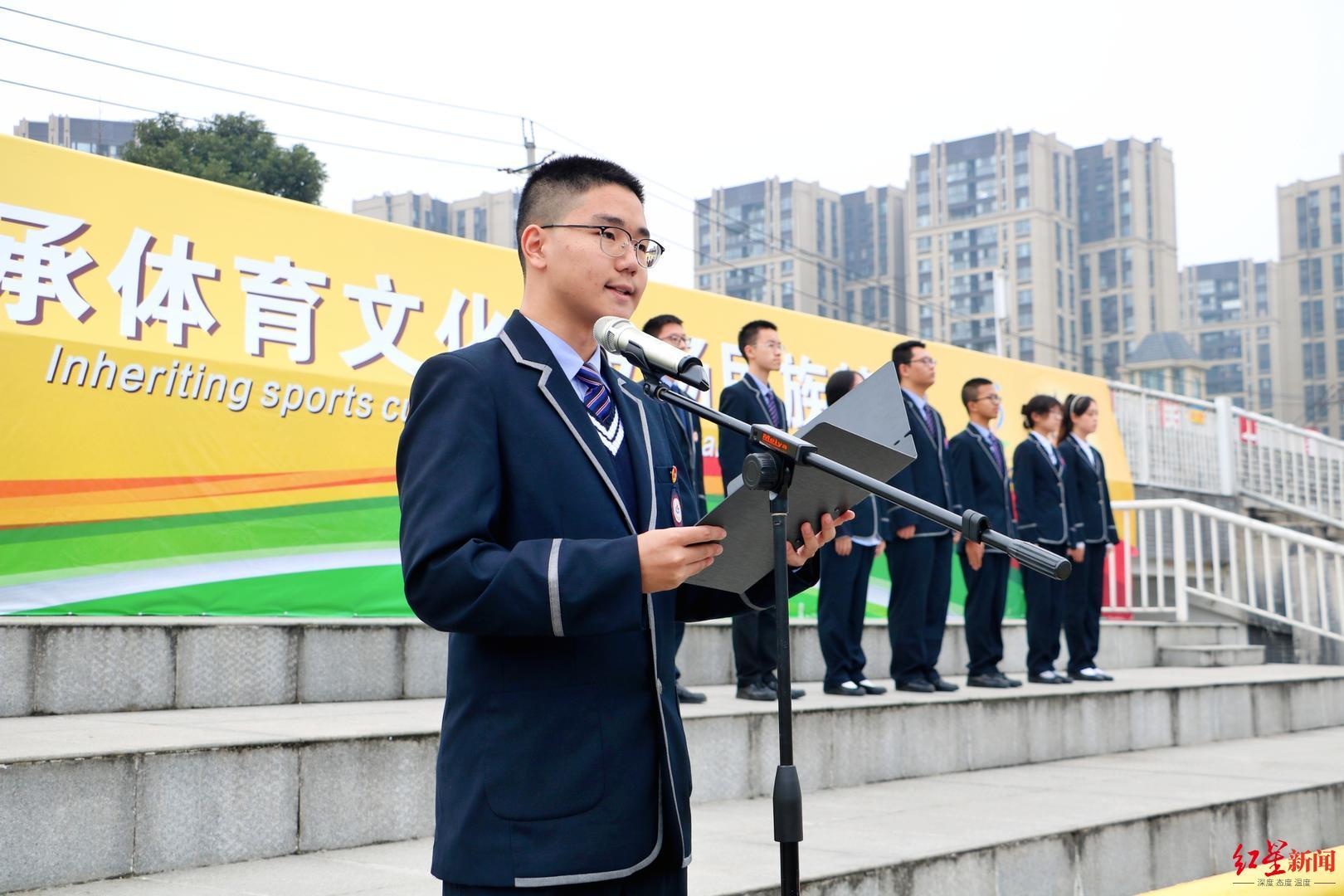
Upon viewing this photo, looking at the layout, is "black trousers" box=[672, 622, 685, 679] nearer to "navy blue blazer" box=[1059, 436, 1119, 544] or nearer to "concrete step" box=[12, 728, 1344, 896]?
"concrete step" box=[12, 728, 1344, 896]

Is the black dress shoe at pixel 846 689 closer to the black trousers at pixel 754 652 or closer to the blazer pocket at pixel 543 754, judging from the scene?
the black trousers at pixel 754 652

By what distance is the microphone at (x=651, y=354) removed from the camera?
152 cm

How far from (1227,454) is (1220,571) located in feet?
12.0

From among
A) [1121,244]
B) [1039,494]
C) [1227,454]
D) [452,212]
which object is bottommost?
[1039,494]

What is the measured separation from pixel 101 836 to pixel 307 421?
8.86ft

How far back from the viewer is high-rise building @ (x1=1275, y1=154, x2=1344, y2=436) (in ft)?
251

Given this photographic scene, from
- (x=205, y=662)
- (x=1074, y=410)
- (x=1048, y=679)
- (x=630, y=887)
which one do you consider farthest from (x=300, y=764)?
(x=1074, y=410)

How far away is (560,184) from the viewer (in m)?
1.71

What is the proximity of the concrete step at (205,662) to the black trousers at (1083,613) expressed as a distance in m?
3.84

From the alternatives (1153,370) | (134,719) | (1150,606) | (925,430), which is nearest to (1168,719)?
(925,430)

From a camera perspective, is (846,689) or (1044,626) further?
(1044,626)

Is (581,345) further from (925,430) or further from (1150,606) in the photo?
(1150,606)

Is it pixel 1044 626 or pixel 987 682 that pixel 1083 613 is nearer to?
pixel 1044 626

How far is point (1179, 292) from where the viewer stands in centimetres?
9519
